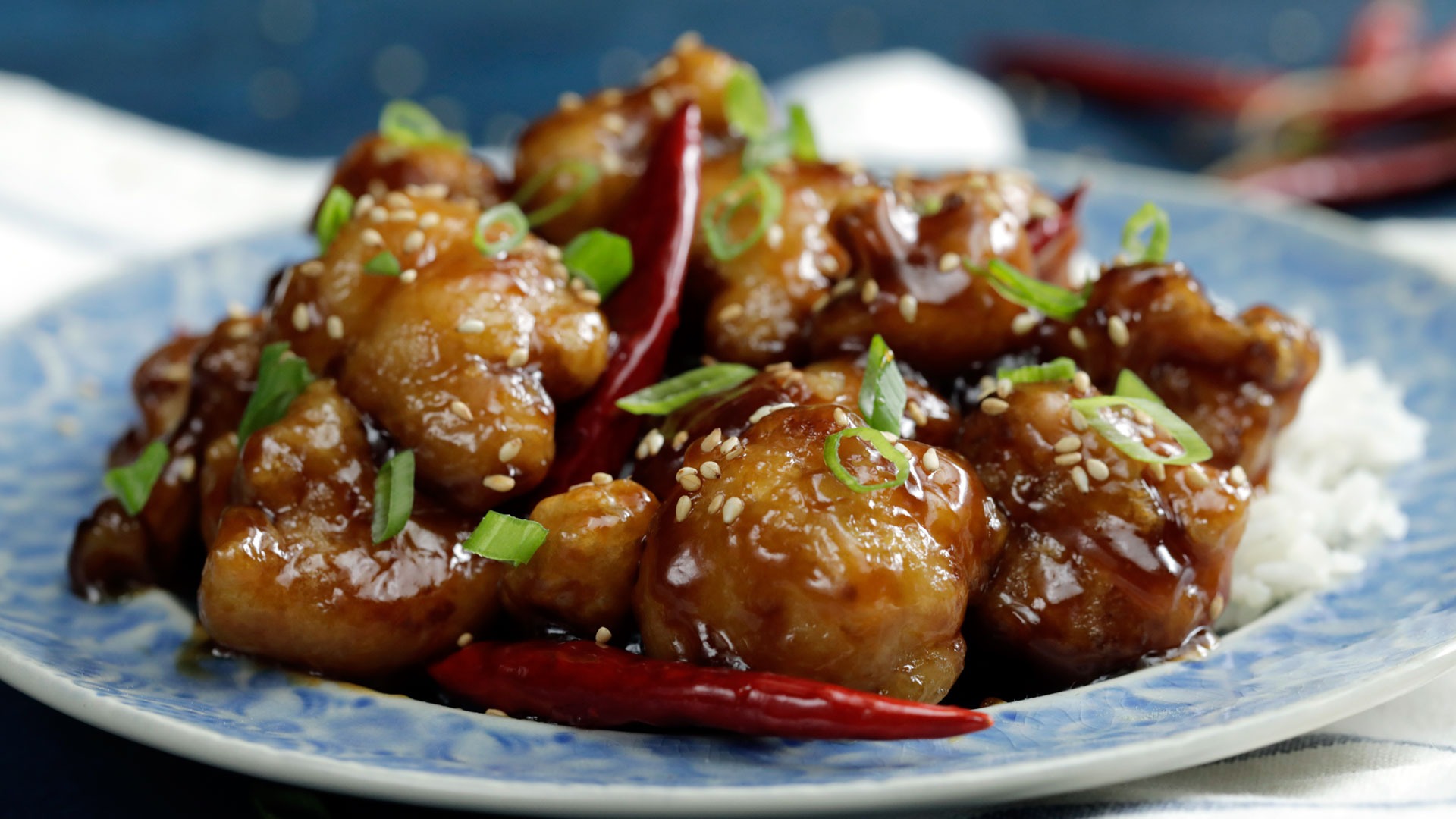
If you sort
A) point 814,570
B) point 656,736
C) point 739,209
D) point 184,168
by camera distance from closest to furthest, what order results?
point 814,570, point 656,736, point 739,209, point 184,168

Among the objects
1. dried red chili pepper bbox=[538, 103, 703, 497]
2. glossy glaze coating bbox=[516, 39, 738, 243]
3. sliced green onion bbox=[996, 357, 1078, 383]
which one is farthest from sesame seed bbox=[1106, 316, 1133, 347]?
glossy glaze coating bbox=[516, 39, 738, 243]

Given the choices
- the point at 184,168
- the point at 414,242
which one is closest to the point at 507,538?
the point at 414,242

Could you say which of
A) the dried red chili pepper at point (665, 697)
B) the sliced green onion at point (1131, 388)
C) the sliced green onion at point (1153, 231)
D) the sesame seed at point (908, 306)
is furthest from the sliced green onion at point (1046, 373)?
the dried red chili pepper at point (665, 697)

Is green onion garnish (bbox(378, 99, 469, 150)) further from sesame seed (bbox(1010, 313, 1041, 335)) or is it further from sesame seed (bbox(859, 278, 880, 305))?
sesame seed (bbox(1010, 313, 1041, 335))

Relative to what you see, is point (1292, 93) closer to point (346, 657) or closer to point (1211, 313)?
point (1211, 313)

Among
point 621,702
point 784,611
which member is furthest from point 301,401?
point 784,611

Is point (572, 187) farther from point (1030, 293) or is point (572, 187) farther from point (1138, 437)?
point (1138, 437)
